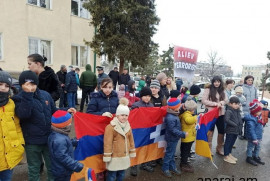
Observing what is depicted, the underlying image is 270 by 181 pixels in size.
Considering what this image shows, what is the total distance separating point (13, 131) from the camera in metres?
2.33

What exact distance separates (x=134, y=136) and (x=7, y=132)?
2.05m

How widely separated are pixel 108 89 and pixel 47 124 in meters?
1.10

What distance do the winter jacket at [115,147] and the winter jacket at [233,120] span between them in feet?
8.26

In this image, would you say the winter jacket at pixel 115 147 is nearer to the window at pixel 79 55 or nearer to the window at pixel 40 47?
the window at pixel 40 47

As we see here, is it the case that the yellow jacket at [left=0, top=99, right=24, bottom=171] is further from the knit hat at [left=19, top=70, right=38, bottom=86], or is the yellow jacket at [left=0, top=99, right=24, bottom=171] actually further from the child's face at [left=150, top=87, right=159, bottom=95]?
the child's face at [left=150, top=87, right=159, bottom=95]

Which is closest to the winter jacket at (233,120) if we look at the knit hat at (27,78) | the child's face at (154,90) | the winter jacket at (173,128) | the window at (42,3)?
the winter jacket at (173,128)

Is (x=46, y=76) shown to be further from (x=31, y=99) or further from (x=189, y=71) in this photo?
(x=189, y=71)

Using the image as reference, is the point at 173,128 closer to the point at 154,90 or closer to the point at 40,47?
the point at 154,90

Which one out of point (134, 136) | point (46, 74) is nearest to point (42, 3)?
point (46, 74)

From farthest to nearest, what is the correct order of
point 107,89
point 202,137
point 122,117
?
point 202,137, point 107,89, point 122,117

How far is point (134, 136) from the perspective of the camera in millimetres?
3678

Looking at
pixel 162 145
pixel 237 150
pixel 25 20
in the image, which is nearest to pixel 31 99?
pixel 162 145

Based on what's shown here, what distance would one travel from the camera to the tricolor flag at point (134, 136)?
3078mm

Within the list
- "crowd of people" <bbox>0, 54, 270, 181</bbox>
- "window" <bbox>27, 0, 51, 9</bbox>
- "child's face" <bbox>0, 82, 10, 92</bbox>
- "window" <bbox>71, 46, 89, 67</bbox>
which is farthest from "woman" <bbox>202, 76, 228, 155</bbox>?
"window" <bbox>71, 46, 89, 67</bbox>
